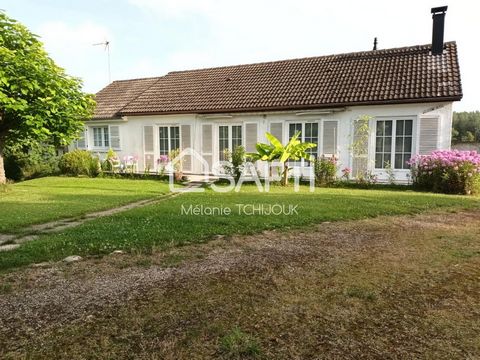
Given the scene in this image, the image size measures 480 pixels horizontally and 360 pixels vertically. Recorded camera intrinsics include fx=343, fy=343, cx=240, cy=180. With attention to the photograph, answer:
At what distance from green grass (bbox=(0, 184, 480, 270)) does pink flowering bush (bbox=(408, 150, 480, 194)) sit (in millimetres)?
1416

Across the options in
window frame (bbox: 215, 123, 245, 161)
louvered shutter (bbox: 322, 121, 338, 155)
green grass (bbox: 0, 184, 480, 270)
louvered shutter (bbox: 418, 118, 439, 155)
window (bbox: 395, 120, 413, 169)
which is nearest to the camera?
green grass (bbox: 0, 184, 480, 270)

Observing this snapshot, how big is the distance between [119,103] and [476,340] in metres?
20.0

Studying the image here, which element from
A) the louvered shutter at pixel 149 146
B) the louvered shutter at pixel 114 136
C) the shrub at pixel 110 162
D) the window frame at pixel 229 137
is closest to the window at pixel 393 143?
the window frame at pixel 229 137

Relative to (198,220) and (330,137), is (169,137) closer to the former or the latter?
(330,137)

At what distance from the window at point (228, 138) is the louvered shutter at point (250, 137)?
1.28 ft

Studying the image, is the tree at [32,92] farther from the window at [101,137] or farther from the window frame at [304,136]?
the window frame at [304,136]

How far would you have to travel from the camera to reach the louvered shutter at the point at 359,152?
1380 cm

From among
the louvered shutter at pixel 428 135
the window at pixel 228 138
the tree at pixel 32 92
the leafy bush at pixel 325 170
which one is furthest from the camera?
the window at pixel 228 138

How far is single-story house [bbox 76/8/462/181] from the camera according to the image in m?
13.1

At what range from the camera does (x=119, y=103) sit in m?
19.8

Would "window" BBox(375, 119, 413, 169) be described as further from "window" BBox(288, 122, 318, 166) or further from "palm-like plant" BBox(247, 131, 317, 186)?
"palm-like plant" BBox(247, 131, 317, 186)

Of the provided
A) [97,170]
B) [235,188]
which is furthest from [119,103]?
[235,188]

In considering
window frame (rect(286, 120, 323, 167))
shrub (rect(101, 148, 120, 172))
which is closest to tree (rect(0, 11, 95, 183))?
shrub (rect(101, 148, 120, 172))

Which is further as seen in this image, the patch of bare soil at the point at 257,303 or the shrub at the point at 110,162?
the shrub at the point at 110,162
